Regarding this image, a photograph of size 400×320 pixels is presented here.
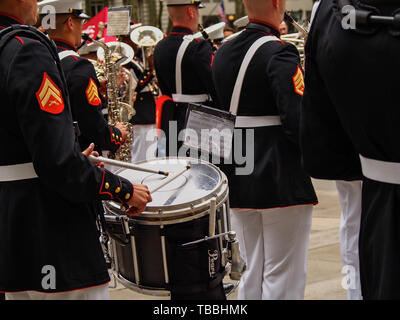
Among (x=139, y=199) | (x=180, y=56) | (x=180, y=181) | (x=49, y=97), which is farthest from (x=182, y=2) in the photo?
(x=49, y=97)

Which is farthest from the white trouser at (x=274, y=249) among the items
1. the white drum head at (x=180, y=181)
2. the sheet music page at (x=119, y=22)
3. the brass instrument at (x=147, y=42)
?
the brass instrument at (x=147, y=42)

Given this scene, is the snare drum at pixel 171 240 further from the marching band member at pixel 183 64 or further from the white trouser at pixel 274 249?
the marching band member at pixel 183 64

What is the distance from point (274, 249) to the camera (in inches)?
138

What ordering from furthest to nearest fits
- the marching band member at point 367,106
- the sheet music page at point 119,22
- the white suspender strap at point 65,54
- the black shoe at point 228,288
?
1. the sheet music page at point 119,22
2. the white suspender strap at point 65,54
3. the black shoe at point 228,288
4. the marching band member at point 367,106

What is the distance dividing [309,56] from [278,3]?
1.53 metres

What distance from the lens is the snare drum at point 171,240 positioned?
2.69 m

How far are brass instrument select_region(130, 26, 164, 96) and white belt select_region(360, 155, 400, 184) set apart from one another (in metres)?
6.24

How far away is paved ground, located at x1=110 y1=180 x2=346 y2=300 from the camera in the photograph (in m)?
4.24

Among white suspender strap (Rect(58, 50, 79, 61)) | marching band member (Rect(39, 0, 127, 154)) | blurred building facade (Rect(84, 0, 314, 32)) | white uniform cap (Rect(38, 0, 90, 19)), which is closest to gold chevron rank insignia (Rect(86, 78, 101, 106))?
marching band member (Rect(39, 0, 127, 154))

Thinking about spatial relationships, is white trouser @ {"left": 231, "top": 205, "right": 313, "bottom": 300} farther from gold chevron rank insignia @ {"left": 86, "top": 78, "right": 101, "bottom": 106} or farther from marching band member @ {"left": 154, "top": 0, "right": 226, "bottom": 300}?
marching band member @ {"left": 154, "top": 0, "right": 226, "bottom": 300}

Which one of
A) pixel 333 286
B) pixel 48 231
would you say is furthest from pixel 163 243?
pixel 333 286

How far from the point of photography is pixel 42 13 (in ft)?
11.8

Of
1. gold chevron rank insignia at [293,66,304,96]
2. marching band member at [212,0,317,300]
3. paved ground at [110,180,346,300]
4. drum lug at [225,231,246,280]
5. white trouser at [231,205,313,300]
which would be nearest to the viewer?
drum lug at [225,231,246,280]
